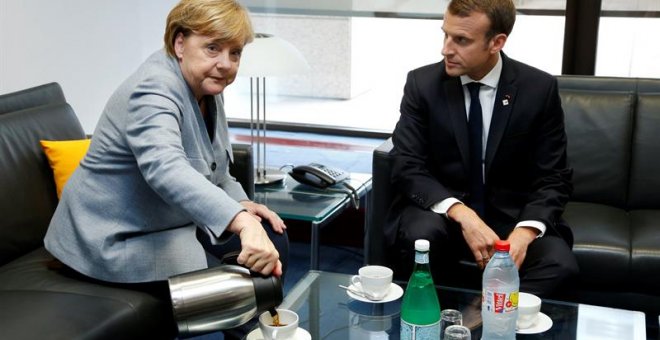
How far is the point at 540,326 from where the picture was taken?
78.3 inches

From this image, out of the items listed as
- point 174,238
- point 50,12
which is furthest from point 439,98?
point 50,12

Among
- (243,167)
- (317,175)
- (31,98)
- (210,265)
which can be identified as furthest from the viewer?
(317,175)

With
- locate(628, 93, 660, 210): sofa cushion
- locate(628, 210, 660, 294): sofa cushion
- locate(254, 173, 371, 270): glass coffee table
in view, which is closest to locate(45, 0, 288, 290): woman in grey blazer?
locate(254, 173, 371, 270): glass coffee table

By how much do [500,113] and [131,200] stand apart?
1204 mm

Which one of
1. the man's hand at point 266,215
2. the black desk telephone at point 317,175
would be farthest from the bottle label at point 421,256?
the black desk telephone at point 317,175

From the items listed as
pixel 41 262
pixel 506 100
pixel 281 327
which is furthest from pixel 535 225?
Answer: pixel 41 262

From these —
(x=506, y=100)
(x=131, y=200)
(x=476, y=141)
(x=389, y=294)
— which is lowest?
(x=389, y=294)

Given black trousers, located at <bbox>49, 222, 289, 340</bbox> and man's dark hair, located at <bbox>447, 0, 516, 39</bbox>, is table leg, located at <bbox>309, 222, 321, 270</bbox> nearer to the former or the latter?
black trousers, located at <bbox>49, 222, 289, 340</bbox>

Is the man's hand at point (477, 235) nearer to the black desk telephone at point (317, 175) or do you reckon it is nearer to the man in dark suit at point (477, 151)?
the man in dark suit at point (477, 151)

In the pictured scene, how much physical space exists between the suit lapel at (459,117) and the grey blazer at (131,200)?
2.73ft

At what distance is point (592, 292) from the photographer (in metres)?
2.73

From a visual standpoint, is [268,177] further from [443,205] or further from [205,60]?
[205,60]

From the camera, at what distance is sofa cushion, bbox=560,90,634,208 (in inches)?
120

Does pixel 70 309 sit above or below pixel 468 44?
below
